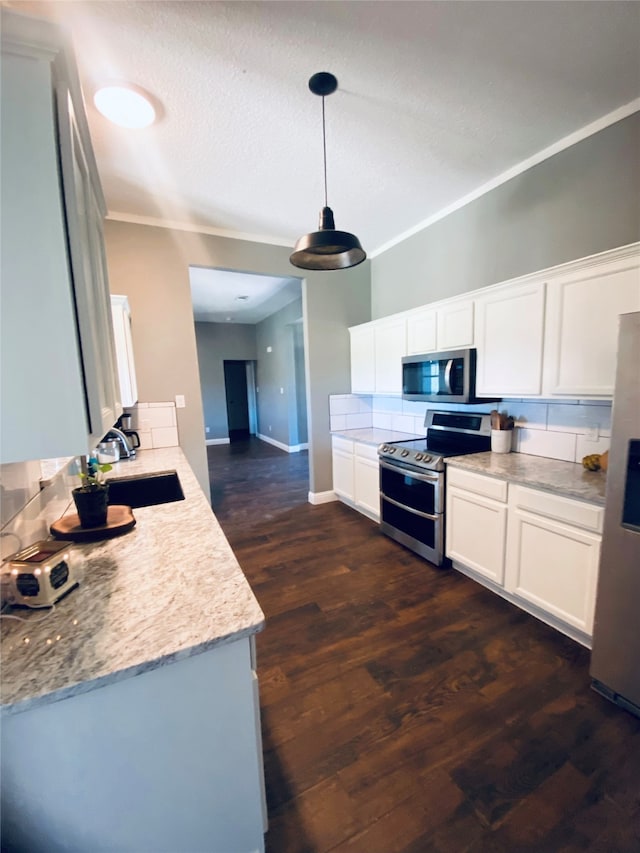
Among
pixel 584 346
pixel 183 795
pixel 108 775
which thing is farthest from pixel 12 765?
pixel 584 346

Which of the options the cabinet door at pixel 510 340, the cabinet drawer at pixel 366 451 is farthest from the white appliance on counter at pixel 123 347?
the cabinet door at pixel 510 340

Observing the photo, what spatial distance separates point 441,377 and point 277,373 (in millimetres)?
4931

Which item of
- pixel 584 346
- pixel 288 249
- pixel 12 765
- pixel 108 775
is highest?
pixel 288 249

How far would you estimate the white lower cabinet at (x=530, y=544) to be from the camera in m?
1.73

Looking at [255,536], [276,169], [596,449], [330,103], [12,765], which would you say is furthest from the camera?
[255,536]

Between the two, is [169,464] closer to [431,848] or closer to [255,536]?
[255,536]

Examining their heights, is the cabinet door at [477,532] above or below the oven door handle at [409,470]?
below

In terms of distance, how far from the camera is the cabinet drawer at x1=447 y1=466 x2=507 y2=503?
6.89 ft

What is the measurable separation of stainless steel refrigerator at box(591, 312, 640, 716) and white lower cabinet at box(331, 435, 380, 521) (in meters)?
1.84

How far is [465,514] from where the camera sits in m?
2.36

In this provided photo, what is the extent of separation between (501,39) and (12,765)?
2796 mm

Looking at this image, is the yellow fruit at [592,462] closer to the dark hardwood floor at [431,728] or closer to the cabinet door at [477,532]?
the cabinet door at [477,532]

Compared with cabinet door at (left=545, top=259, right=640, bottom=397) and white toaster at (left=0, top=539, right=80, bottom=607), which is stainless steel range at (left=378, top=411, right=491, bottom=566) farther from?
white toaster at (left=0, top=539, right=80, bottom=607)

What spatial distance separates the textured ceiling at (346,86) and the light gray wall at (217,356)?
205 inches
